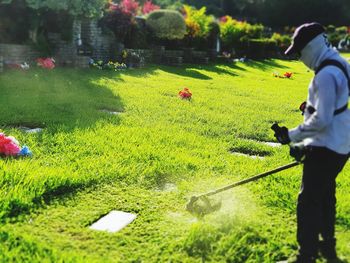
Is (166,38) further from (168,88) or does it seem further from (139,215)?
(139,215)

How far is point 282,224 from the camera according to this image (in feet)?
11.5

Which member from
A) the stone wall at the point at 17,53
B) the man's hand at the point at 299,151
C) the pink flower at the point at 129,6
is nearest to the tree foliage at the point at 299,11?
the pink flower at the point at 129,6

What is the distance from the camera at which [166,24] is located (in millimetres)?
18844

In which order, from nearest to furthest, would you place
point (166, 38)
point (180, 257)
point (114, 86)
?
1. point (180, 257)
2. point (114, 86)
3. point (166, 38)

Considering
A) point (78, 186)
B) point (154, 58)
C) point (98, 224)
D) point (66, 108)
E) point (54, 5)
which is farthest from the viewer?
point (154, 58)

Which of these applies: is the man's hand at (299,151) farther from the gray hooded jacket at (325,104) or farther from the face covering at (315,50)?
the face covering at (315,50)

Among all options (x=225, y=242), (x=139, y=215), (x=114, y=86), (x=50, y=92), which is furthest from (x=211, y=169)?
Answer: (x=114, y=86)

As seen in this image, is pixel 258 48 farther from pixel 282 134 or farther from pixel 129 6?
pixel 282 134

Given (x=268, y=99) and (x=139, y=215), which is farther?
(x=268, y=99)

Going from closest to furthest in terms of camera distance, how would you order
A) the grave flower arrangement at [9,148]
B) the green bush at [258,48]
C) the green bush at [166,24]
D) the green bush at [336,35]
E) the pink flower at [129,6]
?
the grave flower arrangement at [9,148] < the pink flower at [129,6] < the green bush at [166,24] < the green bush at [258,48] < the green bush at [336,35]

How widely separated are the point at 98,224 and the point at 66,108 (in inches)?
160

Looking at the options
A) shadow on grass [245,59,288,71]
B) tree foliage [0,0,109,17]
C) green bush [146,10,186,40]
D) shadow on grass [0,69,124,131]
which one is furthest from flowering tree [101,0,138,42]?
shadow on grass [245,59,288,71]

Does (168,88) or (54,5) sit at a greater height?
(54,5)

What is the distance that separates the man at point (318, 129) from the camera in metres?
2.70
